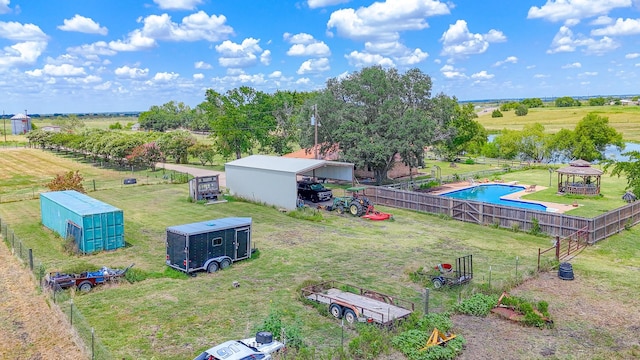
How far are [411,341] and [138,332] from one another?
745 cm

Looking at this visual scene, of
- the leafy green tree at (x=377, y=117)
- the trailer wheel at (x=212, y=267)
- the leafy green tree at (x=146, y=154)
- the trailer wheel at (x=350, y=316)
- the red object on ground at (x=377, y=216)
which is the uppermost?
the leafy green tree at (x=377, y=117)

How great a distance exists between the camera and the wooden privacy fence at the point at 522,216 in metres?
22.9

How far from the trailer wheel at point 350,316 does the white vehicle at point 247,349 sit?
2887mm

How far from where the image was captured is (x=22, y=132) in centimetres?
14238

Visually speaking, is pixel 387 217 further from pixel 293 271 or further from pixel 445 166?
pixel 445 166

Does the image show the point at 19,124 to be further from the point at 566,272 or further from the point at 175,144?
the point at 566,272

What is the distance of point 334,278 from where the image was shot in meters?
17.6

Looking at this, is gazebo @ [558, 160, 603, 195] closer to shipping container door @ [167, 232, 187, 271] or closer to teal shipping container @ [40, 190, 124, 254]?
shipping container door @ [167, 232, 187, 271]

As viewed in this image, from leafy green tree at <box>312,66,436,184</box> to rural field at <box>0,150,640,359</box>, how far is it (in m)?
10.4

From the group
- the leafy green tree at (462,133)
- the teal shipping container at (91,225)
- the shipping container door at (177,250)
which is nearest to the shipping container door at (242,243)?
the shipping container door at (177,250)

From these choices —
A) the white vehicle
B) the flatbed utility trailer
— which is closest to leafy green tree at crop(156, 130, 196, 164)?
the flatbed utility trailer

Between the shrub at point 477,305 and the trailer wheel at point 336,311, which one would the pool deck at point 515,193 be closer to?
the shrub at point 477,305

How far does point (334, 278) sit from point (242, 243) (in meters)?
4.43

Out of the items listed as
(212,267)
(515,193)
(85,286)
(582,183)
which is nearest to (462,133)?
(515,193)
